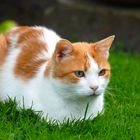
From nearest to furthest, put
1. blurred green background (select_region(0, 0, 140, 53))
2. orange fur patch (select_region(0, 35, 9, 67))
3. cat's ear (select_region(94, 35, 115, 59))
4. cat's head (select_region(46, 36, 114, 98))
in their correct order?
cat's head (select_region(46, 36, 114, 98)), cat's ear (select_region(94, 35, 115, 59)), orange fur patch (select_region(0, 35, 9, 67)), blurred green background (select_region(0, 0, 140, 53))

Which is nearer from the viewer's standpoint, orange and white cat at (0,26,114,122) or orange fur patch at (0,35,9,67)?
orange and white cat at (0,26,114,122)

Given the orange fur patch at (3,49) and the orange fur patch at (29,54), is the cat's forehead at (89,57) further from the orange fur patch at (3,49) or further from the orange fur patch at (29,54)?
the orange fur patch at (3,49)

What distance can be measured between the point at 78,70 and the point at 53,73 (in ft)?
0.64

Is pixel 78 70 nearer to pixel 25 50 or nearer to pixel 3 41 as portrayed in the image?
pixel 25 50

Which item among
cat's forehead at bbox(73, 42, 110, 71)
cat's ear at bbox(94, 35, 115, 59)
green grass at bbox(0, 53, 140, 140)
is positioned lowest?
green grass at bbox(0, 53, 140, 140)

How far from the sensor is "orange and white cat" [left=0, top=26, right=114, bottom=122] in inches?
144

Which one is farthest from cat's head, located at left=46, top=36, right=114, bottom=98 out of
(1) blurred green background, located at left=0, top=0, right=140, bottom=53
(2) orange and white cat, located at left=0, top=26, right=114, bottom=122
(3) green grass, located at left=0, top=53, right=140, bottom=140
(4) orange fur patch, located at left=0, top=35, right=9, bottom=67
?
(1) blurred green background, located at left=0, top=0, right=140, bottom=53

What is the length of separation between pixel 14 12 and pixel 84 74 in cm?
472

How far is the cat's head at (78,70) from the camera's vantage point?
3.62 metres

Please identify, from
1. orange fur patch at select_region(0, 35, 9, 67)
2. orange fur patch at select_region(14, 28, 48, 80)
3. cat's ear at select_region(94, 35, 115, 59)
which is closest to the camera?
cat's ear at select_region(94, 35, 115, 59)

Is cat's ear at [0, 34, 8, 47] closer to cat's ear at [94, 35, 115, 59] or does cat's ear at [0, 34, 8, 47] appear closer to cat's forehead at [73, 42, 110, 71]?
cat's forehead at [73, 42, 110, 71]

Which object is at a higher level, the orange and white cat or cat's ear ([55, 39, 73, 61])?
cat's ear ([55, 39, 73, 61])

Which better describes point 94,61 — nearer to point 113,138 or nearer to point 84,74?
point 84,74

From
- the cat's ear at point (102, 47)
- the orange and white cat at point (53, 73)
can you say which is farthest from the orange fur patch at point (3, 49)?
the cat's ear at point (102, 47)
